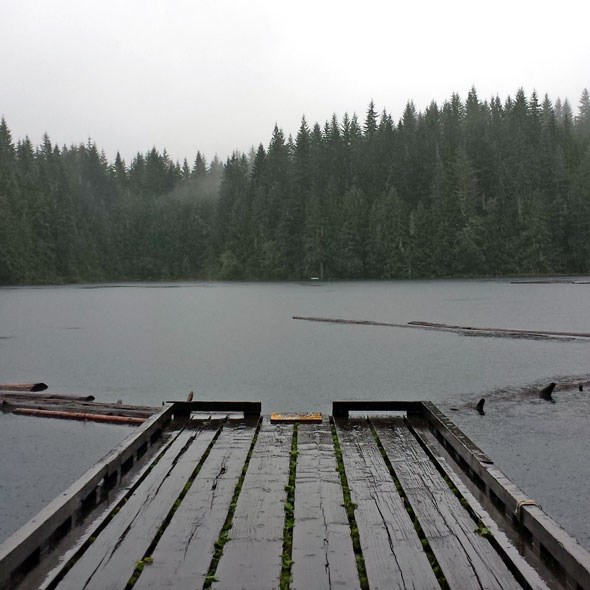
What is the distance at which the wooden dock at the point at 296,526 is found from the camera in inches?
197

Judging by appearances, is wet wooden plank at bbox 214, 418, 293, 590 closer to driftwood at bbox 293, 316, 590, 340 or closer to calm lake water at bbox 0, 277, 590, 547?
calm lake water at bbox 0, 277, 590, 547

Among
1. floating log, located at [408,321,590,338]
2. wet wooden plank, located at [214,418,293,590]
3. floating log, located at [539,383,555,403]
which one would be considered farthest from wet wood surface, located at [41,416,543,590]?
floating log, located at [408,321,590,338]

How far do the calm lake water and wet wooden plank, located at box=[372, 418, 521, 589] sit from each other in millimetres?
2601

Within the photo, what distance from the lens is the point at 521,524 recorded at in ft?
19.5

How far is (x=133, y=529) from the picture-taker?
19.8 ft

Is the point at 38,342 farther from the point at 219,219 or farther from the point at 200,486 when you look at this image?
the point at 219,219

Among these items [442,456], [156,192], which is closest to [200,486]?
[442,456]

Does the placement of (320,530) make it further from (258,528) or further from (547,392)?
(547,392)

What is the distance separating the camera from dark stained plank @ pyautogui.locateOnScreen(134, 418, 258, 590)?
5.02 metres

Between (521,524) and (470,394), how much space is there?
13516 millimetres

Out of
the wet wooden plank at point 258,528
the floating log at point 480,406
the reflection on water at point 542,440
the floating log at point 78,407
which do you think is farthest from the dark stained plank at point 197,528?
the floating log at point 480,406

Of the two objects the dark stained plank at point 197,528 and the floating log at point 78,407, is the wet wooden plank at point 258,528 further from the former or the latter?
the floating log at point 78,407

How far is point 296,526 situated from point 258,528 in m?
0.40

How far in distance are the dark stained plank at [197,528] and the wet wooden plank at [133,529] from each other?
173 millimetres
